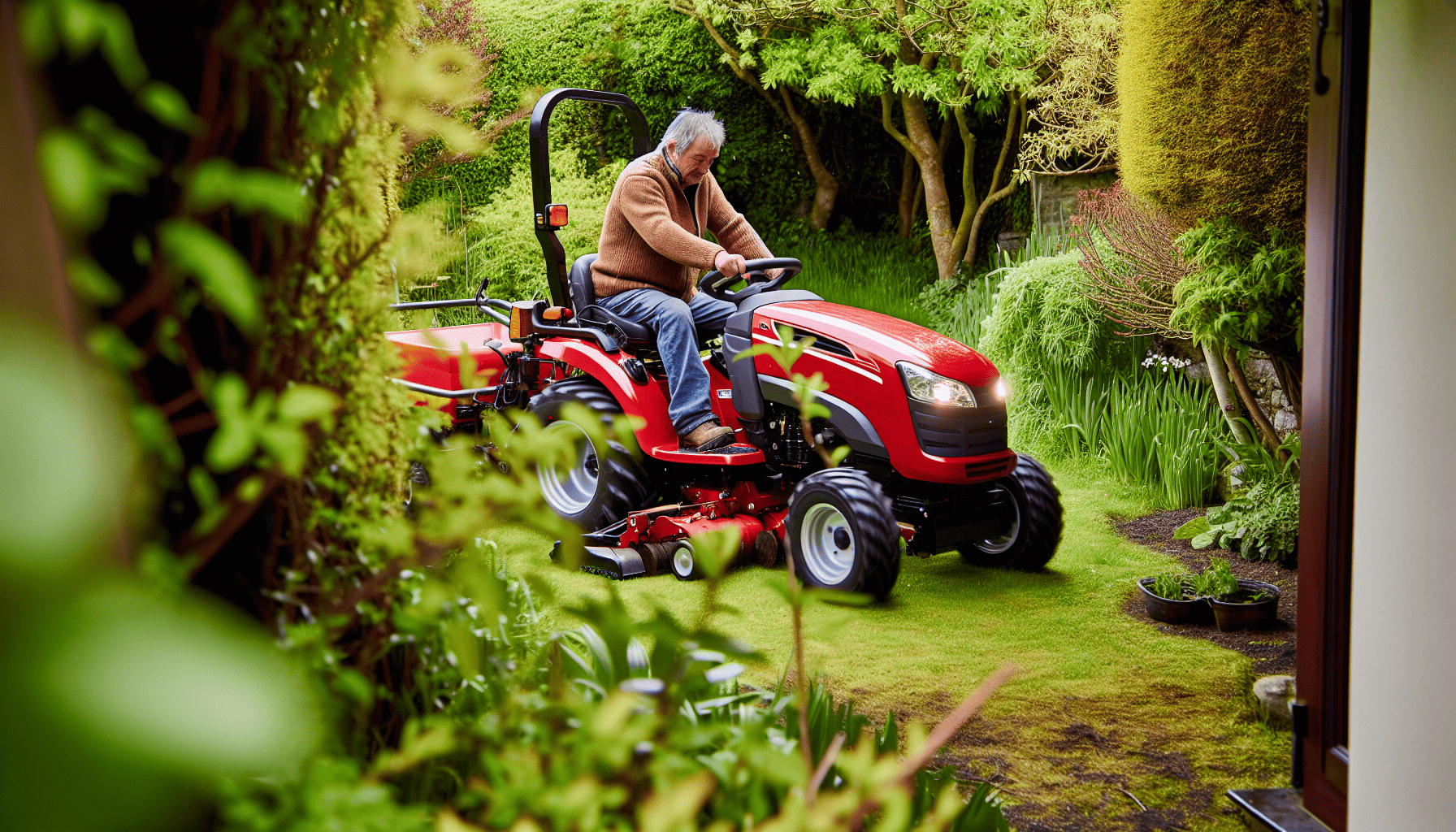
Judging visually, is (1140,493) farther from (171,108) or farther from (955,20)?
(171,108)

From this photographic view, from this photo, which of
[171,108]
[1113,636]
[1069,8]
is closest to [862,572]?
[1113,636]

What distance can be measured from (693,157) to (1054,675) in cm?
239

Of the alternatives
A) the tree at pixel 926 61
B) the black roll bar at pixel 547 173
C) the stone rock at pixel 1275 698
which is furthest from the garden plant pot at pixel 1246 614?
the tree at pixel 926 61

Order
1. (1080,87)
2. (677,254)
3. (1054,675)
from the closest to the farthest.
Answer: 1. (1054,675)
2. (677,254)
3. (1080,87)

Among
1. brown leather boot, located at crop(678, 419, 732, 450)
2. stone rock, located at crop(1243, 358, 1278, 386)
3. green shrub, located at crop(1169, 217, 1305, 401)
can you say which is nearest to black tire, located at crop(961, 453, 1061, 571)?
green shrub, located at crop(1169, 217, 1305, 401)

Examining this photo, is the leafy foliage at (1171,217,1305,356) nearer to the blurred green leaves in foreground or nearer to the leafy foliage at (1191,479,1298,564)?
the leafy foliage at (1191,479,1298,564)

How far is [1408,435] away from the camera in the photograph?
196 cm

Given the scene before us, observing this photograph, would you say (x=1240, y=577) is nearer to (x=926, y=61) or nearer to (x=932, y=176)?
(x=926, y=61)

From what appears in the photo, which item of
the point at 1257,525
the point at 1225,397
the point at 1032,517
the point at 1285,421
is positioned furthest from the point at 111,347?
the point at 1225,397

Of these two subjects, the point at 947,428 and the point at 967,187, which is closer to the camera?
the point at 947,428

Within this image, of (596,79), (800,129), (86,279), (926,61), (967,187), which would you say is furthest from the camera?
(800,129)

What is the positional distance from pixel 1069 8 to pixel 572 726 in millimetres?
7734

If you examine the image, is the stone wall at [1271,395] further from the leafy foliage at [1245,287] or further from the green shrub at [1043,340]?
the green shrub at [1043,340]

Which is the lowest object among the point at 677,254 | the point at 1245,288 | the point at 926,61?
the point at 1245,288
